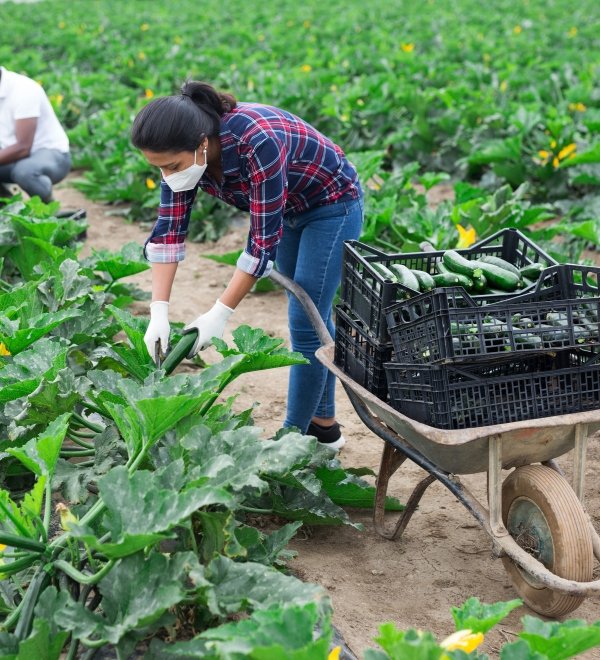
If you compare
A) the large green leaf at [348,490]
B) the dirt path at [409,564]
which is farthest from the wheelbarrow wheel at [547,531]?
the large green leaf at [348,490]

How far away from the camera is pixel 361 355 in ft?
11.2

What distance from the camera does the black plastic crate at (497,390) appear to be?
9.68 ft

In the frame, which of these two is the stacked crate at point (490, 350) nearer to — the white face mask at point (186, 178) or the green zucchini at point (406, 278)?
the green zucchini at point (406, 278)

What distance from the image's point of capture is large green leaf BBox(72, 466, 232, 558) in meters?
2.42

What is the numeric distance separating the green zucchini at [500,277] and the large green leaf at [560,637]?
1328 mm

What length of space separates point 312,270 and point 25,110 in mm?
4054

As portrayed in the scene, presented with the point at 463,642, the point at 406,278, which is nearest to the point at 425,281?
the point at 406,278

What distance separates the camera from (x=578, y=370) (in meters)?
3.05

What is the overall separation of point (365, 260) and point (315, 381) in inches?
36.7

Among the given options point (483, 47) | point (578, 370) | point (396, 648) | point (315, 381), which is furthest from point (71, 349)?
point (483, 47)

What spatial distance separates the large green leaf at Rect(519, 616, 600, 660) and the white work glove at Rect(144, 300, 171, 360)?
6.20ft

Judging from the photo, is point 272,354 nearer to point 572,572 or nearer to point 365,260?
point 365,260

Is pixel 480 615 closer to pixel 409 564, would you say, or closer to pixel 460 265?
pixel 409 564

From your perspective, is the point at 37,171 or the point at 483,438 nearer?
the point at 483,438
